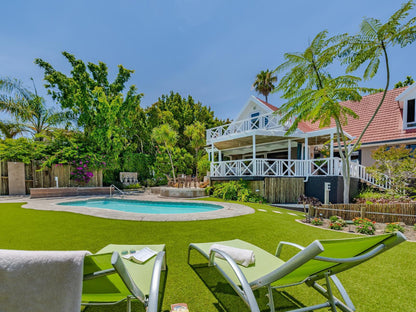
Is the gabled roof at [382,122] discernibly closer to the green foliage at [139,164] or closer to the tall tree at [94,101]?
the tall tree at [94,101]

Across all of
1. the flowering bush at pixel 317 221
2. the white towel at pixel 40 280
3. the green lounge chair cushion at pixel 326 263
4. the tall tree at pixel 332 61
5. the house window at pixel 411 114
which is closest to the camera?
the white towel at pixel 40 280

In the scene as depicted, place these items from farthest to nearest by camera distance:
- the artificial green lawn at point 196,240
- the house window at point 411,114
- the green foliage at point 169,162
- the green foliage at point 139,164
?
the green foliage at point 169,162 → the green foliage at point 139,164 → the house window at point 411,114 → the artificial green lawn at point 196,240

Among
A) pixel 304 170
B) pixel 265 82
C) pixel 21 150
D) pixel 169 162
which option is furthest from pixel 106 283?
pixel 265 82

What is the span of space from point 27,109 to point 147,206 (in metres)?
13.8

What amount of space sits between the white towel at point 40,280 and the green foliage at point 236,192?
10849 mm

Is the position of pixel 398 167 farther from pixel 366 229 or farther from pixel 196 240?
pixel 196 240

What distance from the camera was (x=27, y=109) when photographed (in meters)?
16.0

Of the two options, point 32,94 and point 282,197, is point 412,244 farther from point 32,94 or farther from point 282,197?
point 32,94

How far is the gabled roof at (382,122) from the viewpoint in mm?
12773

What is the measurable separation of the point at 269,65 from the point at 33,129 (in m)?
24.8

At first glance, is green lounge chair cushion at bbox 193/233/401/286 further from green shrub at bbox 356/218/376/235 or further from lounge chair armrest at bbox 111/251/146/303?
green shrub at bbox 356/218/376/235

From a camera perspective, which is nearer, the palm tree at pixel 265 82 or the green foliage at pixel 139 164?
the green foliage at pixel 139 164

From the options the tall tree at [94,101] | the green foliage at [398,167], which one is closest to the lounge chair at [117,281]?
the green foliage at [398,167]

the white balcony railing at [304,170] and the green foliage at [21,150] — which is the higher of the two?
the green foliage at [21,150]
